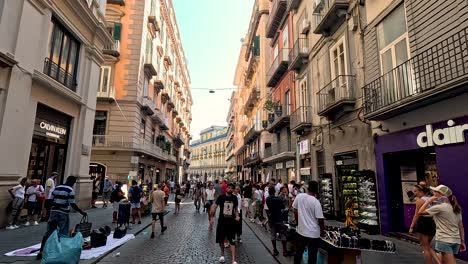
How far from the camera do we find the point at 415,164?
9.70 m

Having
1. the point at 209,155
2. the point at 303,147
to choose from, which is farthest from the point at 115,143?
the point at 209,155

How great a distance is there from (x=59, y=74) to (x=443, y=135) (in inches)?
583

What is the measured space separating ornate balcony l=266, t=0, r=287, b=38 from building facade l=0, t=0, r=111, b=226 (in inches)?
472

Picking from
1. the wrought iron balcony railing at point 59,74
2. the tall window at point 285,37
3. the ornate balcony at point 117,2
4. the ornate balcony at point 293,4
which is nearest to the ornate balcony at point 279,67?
the tall window at point 285,37

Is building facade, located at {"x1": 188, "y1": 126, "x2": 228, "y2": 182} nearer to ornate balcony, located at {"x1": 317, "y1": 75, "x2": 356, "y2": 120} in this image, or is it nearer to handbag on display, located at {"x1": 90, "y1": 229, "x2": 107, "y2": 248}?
ornate balcony, located at {"x1": 317, "y1": 75, "x2": 356, "y2": 120}

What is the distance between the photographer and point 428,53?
25.7 ft

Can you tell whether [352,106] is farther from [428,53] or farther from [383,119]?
[428,53]

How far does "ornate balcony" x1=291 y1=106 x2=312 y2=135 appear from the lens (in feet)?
53.6

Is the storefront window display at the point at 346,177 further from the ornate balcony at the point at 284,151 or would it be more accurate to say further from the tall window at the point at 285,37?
the tall window at the point at 285,37

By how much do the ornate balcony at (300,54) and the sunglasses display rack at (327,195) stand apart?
7.14 metres

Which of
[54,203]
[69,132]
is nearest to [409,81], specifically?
[54,203]

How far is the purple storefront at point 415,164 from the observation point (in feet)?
22.7

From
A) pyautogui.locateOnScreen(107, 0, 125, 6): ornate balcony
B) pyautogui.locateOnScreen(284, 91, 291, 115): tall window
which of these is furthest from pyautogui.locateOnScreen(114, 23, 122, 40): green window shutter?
pyautogui.locateOnScreen(284, 91, 291, 115): tall window

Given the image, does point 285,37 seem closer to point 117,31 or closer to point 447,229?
point 117,31
